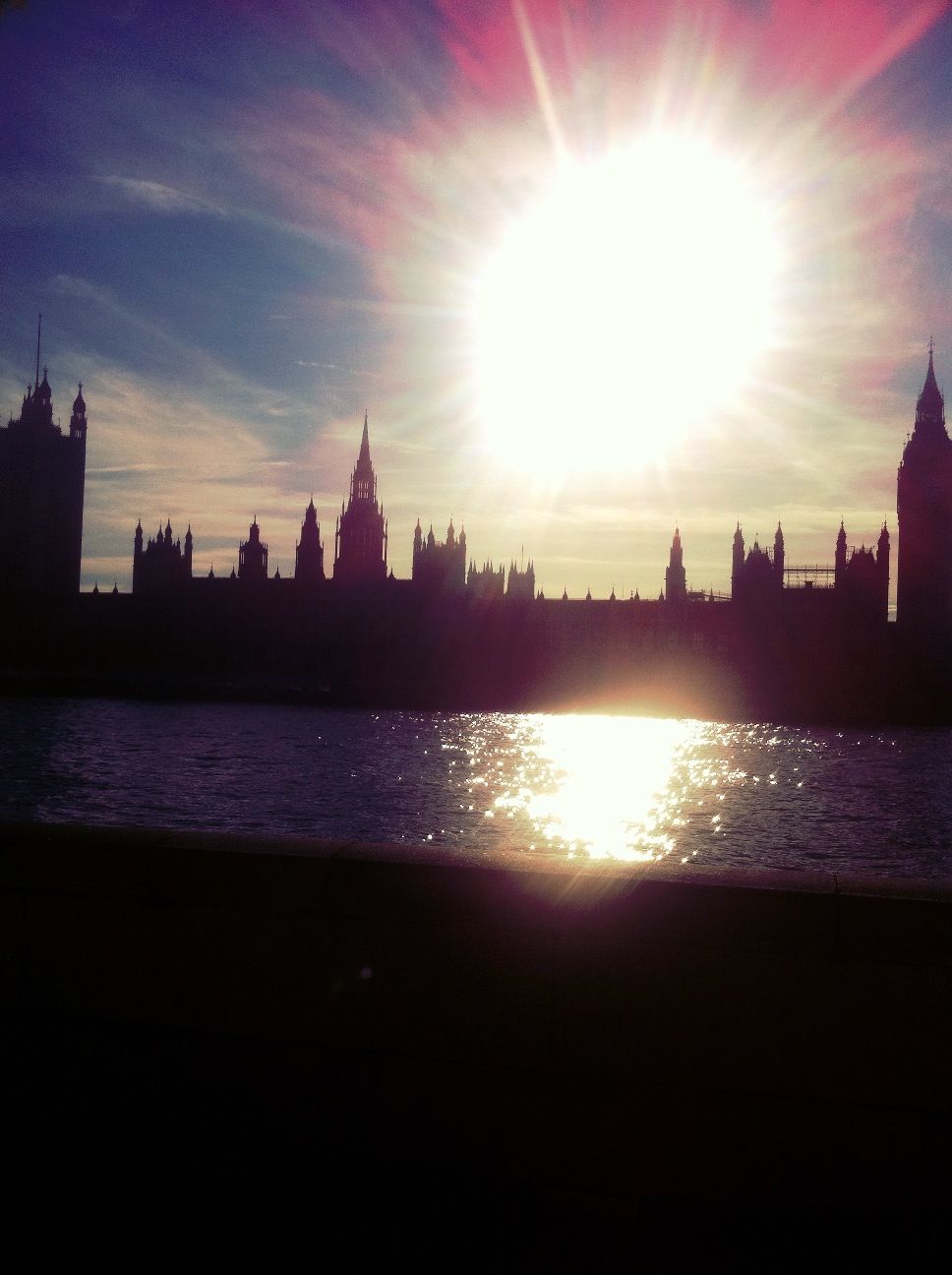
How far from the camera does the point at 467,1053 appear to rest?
3.56 metres

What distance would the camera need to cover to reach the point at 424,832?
34938 mm

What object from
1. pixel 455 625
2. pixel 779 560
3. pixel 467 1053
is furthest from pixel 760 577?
pixel 467 1053

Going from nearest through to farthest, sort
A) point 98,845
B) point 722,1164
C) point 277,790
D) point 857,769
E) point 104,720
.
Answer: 1. point 722,1164
2. point 98,845
3. point 277,790
4. point 857,769
5. point 104,720

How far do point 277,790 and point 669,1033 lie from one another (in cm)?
4228

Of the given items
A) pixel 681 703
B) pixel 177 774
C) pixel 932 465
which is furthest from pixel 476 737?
pixel 932 465

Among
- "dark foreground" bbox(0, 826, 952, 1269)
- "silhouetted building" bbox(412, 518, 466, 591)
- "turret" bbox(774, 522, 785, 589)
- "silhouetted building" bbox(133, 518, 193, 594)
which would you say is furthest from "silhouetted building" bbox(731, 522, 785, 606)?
"dark foreground" bbox(0, 826, 952, 1269)

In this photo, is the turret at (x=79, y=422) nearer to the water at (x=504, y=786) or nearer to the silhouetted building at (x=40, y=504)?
the silhouetted building at (x=40, y=504)

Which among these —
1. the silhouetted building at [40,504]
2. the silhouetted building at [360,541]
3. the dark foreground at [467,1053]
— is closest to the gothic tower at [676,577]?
the silhouetted building at [360,541]

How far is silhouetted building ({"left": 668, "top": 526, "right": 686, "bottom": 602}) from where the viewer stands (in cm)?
13225

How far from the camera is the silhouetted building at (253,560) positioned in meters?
127

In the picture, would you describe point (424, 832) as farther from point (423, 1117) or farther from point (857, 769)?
point (857, 769)

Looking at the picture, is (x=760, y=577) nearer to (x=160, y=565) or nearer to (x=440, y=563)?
(x=440, y=563)

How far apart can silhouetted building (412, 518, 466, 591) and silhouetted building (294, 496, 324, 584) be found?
10247 mm

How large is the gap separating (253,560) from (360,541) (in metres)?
12.7
